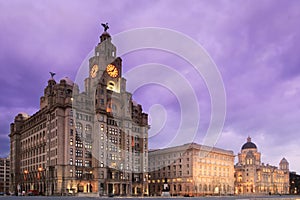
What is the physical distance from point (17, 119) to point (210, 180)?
10246 centimetres

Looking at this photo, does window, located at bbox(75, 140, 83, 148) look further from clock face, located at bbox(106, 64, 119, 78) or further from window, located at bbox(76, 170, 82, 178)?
clock face, located at bbox(106, 64, 119, 78)

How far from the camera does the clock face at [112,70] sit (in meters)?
167

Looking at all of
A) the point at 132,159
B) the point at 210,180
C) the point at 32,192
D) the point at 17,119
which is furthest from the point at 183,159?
the point at 17,119

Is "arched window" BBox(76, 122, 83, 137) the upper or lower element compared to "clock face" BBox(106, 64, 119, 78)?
lower

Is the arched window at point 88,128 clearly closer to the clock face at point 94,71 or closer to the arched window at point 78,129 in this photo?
the arched window at point 78,129

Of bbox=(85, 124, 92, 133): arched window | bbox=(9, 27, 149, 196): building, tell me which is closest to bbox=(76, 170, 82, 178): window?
bbox=(9, 27, 149, 196): building

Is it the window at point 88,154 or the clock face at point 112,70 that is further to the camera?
the clock face at point 112,70

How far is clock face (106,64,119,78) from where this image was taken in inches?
6580

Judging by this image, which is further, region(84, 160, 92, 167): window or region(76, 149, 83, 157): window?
region(84, 160, 92, 167): window

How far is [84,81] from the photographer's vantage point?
165250 mm

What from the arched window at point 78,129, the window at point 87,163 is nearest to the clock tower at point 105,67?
the arched window at point 78,129

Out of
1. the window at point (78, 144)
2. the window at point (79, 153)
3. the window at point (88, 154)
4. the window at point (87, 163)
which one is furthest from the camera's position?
the window at point (88, 154)

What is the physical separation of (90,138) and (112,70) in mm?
34703

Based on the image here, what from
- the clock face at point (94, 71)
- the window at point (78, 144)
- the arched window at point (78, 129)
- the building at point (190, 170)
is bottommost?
the building at point (190, 170)
